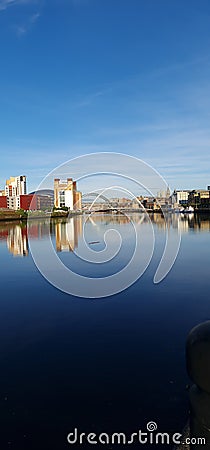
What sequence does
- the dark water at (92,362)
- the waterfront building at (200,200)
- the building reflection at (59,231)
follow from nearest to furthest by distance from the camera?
the dark water at (92,362) → the building reflection at (59,231) → the waterfront building at (200,200)

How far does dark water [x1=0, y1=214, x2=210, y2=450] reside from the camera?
269cm

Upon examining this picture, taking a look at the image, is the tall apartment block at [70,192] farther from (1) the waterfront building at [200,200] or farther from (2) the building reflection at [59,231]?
(1) the waterfront building at [200,200]

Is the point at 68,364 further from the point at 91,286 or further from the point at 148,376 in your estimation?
the point at 91,286

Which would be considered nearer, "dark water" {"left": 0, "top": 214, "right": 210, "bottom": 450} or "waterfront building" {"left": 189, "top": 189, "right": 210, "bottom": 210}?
"dark water" {"left": 0, "top": 214, "right": 210, "bottom": 450}

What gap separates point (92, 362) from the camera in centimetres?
373

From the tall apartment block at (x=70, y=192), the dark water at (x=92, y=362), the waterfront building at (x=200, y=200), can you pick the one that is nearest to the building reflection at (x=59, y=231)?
the tall apartment block at (x=70, y=192)

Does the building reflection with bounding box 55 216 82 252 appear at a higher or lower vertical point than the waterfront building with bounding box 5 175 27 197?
lower

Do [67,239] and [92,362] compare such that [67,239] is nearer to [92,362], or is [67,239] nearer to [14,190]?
[92,362]

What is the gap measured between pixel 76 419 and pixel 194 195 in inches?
3787

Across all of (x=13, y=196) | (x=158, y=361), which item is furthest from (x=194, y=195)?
(x=158, y=361)

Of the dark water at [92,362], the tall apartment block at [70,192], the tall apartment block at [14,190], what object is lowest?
the dark water at [92,362]

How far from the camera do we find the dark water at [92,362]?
269cm

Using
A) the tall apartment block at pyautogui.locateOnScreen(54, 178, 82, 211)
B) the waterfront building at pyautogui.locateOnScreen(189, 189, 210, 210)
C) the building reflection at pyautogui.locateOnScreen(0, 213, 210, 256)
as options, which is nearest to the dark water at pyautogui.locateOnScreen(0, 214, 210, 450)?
the tall apartment block at pyautogui.locateOnScreen(54, 178, 82, 211)

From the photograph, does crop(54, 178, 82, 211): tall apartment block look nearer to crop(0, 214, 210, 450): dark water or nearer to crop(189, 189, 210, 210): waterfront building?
crop(0, 214, 210, 450): dark water
